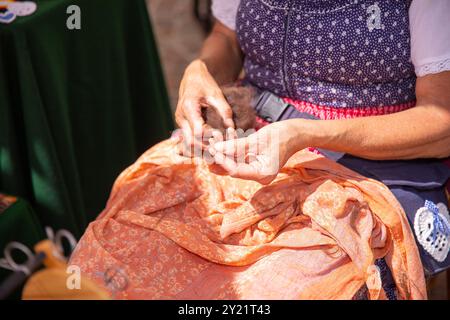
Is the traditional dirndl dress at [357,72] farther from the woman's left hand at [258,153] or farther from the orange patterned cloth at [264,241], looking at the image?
the woman's left hand at [258,153]

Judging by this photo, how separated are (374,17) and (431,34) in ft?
0.34

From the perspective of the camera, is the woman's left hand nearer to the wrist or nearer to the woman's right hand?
the wrist

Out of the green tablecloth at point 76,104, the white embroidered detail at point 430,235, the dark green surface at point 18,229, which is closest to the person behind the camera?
the white embroidered detail at point 430,235

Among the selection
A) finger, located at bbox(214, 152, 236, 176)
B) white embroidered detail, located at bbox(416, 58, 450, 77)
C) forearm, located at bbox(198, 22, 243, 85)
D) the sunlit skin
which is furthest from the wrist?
forearm, located at bbox(198, 22, 243, 85)

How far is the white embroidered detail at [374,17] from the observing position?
112cm

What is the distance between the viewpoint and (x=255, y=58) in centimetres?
130

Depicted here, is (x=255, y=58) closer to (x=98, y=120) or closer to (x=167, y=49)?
(x=98, y=120)

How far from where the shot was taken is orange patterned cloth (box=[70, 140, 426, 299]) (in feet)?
3.34

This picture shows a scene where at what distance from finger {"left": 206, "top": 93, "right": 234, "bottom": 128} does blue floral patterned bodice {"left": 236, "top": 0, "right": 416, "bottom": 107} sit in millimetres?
117

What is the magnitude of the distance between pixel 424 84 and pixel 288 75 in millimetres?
253

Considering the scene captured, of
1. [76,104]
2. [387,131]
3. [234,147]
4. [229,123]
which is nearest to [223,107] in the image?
[229,123]

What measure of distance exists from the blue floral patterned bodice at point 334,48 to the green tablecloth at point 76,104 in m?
0.51

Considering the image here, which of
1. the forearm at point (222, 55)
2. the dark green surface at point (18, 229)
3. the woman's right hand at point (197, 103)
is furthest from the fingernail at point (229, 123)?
the dark green surface at point (18, 229)

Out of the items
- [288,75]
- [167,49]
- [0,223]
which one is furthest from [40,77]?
[167,49]
